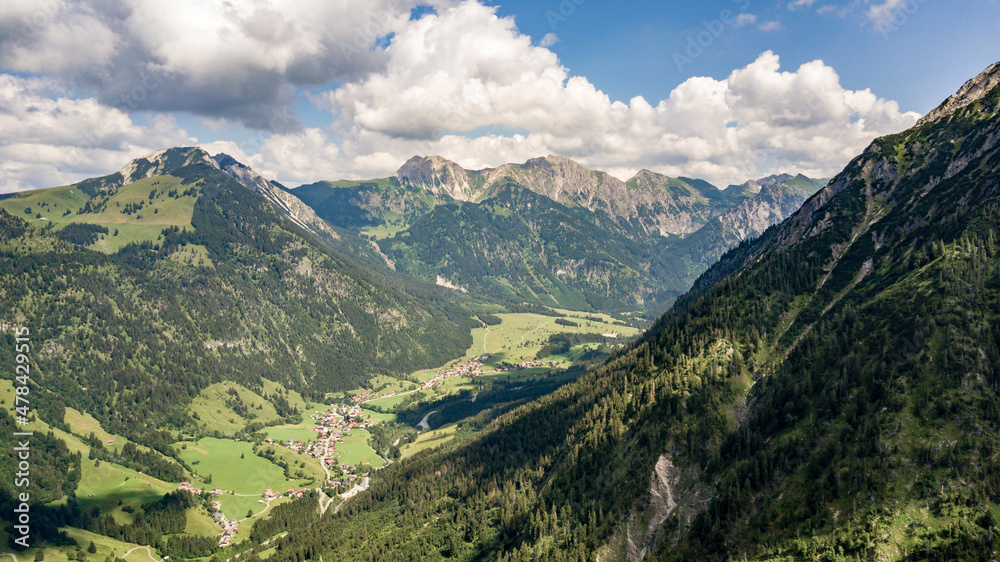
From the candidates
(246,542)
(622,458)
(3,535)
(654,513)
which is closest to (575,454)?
(622,458)

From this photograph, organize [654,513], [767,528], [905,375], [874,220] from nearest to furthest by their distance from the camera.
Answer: [767,528] < [905,375] < [654,513] < [874,220]

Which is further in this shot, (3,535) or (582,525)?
(3,535)

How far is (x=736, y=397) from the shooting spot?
15025 cm

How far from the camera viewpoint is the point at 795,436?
406ft

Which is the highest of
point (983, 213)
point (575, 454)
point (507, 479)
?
point (983, 213)

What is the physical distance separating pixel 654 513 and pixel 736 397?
142 ft

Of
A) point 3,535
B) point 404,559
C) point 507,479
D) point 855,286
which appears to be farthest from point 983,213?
point 3,535

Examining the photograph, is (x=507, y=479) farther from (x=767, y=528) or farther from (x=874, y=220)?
(x=874, y=220)

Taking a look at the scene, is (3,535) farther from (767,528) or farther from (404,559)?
(767,528)

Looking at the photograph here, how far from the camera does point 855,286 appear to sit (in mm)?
168875

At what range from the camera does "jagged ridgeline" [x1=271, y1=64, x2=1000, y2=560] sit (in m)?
102

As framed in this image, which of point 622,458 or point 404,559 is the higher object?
point 622,458

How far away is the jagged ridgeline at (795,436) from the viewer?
10250cm

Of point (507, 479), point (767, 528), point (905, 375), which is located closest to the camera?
point (767, 528)
